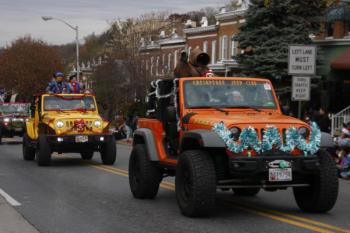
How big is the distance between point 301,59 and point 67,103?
22.1 ft

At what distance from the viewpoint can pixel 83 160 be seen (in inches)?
801

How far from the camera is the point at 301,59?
1714cm

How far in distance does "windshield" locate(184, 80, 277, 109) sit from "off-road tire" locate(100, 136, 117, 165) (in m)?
7.92

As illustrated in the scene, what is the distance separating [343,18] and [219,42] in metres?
18.2

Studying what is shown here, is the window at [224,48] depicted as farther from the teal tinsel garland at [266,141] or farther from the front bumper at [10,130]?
the teal tinsel garland at [266,141]

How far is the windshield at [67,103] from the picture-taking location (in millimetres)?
19047

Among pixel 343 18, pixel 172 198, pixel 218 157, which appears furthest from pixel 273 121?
pixel 343 18

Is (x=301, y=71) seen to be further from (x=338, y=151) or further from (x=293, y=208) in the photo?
(x=293, y=208)

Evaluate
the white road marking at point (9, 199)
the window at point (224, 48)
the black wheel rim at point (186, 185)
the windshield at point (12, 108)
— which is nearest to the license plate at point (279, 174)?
the black wheel rim at point (186, 185)

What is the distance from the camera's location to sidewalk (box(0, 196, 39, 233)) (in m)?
8.78

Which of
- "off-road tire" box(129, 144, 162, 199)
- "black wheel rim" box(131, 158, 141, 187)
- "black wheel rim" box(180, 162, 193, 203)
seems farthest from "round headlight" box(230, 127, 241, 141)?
"black wheel rim" box(131, 158, 141, 187)

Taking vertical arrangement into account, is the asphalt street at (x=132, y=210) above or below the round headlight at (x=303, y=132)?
below

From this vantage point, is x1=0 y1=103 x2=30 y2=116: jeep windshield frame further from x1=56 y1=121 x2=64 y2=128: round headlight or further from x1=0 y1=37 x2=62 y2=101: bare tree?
x1=0 y1=37 x2=62 y2=101: bare tree

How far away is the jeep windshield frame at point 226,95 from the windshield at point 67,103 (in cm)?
907
